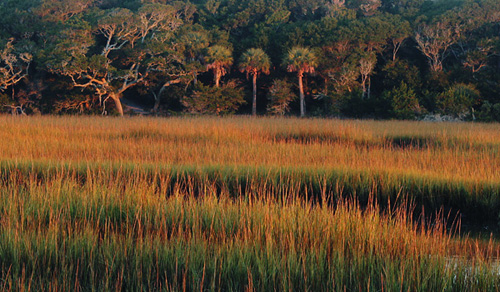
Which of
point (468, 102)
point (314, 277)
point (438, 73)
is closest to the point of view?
point (314, 277)

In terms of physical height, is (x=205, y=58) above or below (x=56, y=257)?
above

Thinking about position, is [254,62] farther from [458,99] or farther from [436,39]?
[458,99]

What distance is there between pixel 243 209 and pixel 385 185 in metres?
3.28

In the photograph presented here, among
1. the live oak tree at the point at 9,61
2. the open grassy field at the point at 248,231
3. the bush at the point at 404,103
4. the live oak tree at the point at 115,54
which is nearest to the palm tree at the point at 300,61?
the bush at the point at 404,103

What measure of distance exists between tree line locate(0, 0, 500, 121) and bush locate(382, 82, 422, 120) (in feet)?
0.30

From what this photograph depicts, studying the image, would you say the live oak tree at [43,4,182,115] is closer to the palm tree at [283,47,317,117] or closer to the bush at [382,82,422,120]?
the palm tree at [283,47,317,117]

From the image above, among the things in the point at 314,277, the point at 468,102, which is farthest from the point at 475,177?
the point at 468,102

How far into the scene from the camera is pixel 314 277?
3.59m

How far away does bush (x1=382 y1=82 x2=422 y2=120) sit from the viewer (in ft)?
97.4

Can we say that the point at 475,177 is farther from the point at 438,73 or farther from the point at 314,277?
the point at 438,73

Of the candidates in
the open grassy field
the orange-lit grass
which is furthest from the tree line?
the orange-lit grass

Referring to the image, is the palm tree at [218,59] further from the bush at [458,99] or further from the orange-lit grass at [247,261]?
the orange-lit grass at [247,261]

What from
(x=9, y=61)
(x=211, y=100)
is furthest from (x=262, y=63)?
(x=9, y=61)

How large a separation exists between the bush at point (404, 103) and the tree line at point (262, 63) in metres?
0.09
